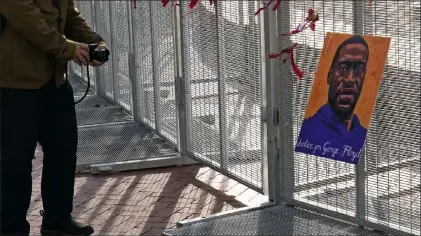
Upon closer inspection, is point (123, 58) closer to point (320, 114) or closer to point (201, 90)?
point (201, 90)

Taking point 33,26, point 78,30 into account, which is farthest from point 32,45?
point 78,30

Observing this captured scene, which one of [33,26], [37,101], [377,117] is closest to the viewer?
[33,26]

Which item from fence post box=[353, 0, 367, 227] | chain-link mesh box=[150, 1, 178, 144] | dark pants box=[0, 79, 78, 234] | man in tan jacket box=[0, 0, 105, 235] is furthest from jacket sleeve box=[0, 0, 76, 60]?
chain-link mesh box=[150, 1, 178, 144]

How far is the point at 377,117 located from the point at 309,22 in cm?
71

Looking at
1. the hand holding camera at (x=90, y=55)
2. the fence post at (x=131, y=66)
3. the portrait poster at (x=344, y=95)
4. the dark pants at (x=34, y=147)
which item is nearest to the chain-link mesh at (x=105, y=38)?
the fence post at (x=131, y=66)

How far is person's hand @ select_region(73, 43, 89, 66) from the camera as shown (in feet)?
20.3

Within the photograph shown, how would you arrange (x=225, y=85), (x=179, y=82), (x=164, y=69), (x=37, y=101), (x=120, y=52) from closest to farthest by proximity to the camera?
(x=37, y=101) → (x=225, y=85) → (x=179, y=82) → (x=164, y=69) → (x=120, y=52)

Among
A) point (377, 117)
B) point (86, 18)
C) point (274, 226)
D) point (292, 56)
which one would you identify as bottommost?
point (274, 226)

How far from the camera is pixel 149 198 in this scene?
25.6 ft

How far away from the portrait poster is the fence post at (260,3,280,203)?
0.45 metres

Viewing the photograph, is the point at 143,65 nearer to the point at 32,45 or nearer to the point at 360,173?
the point at 32,45

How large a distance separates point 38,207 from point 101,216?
0.59 m

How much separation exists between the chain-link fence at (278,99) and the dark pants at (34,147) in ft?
4.48

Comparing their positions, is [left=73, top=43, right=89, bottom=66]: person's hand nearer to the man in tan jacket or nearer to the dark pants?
the man in tan jacket
